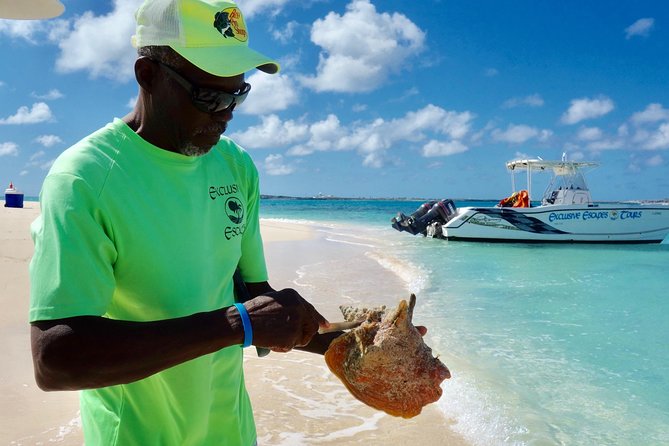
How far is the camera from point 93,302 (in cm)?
113

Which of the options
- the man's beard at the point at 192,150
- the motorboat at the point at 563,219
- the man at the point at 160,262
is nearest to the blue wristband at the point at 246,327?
the man at the point at 160,262

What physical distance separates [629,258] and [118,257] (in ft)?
60.8

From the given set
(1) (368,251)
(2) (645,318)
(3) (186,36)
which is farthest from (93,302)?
(1) (368,251)

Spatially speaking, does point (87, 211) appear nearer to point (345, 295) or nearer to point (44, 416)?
point (44, 416)

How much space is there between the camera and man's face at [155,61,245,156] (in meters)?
1.42

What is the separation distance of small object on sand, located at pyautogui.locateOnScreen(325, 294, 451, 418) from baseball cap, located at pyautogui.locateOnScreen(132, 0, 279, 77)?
34.0 inches

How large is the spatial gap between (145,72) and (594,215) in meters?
21.1

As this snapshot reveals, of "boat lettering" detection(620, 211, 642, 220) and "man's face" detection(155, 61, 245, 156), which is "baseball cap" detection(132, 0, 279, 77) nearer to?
"man's face" detection(155, 61, 245, 156)

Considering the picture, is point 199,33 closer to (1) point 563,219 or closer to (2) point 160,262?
(2) point 160,262

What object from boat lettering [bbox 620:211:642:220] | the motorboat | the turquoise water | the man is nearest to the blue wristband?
the man

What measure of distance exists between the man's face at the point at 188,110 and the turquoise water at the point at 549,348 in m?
3.38

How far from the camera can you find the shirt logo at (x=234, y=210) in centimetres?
161

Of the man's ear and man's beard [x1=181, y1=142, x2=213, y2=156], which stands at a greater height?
the man's ear

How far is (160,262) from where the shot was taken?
4.38 ft
